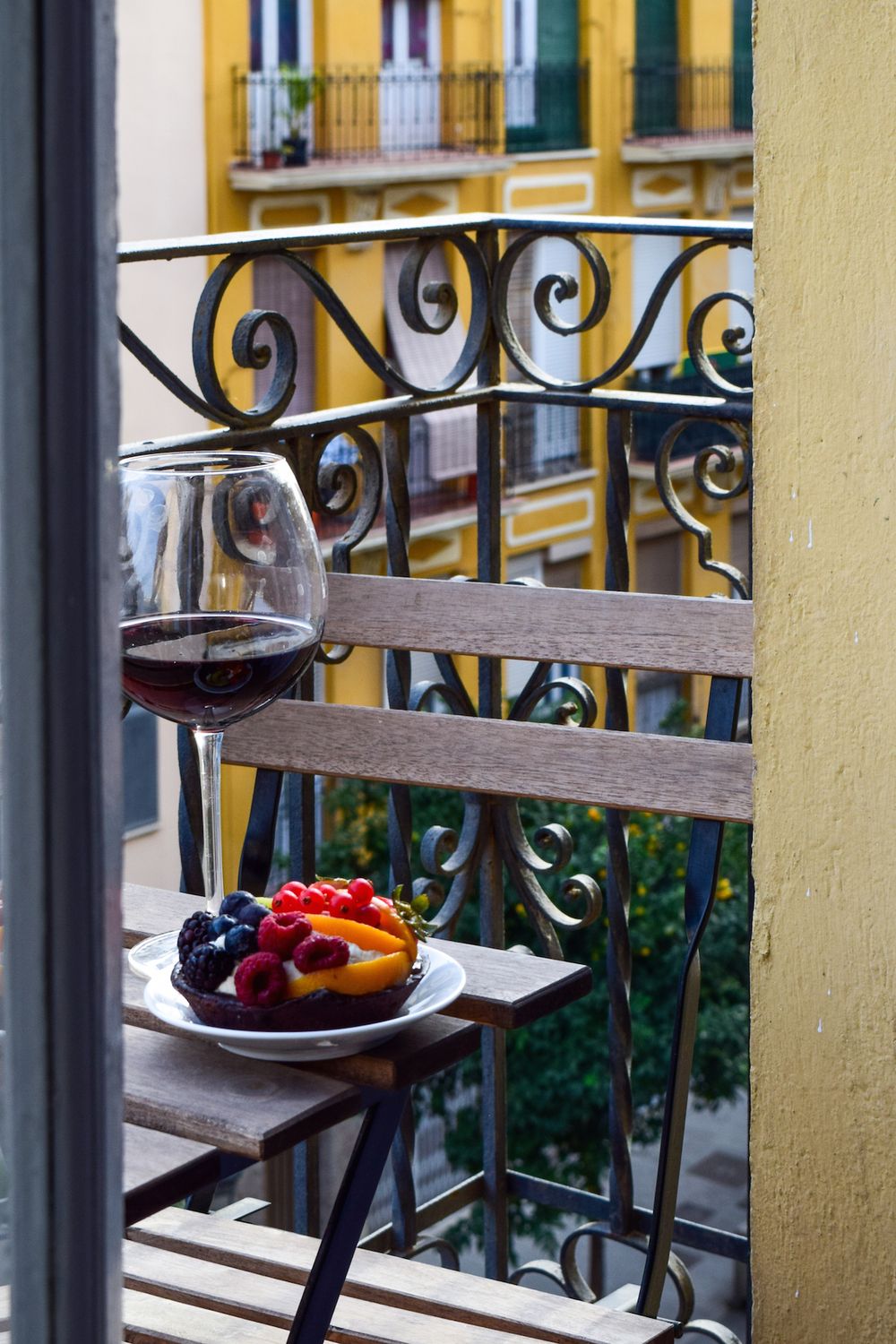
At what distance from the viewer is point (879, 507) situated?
1.08 metres

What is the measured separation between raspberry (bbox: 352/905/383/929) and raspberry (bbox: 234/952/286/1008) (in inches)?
2.2

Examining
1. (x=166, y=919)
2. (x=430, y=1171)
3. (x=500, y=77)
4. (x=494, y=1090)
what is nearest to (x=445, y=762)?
(x=166, y=919)

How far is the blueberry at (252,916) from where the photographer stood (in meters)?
0.83

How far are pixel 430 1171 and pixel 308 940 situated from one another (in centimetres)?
1231

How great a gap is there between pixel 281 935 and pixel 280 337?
1.01 meters

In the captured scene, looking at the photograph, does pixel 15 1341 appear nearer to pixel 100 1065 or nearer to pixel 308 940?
pixel 100 1065

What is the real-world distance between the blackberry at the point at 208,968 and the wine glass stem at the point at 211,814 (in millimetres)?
94

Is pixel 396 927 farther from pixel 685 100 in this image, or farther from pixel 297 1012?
pixel 685 100

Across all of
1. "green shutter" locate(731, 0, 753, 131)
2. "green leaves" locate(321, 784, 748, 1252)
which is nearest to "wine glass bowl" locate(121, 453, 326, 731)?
"green leaves" locate(321, 784, 748, 1252)

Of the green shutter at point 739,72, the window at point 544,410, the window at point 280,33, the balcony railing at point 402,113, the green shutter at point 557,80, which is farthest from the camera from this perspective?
the green shutter at point 739,72

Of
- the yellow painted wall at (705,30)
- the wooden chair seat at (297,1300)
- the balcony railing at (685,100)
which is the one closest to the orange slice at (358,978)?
the wooden chair seat at (297,1300)

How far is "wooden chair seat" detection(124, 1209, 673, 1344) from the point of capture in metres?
1.25

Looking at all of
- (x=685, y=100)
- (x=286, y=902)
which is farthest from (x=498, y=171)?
(x=286, y=902)

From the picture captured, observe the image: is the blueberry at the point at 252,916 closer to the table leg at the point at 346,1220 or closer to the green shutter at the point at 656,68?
the table leg at the point at 346,1220
